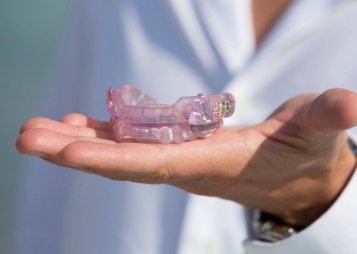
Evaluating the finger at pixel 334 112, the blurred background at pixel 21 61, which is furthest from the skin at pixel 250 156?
the blurred background at pixel 21 61

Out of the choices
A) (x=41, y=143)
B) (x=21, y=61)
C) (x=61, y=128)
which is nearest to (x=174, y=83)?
(x=61, y=128)

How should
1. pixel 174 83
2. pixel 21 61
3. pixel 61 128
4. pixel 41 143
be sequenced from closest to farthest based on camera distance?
pixel 41 143 < pixel 61 128 < pixel 174 83 < pixel 21 61

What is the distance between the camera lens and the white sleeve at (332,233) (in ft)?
2.39

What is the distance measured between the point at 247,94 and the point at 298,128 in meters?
0.28

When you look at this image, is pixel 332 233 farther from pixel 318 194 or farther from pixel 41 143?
pixel 41 143

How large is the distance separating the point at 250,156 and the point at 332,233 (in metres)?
0.19

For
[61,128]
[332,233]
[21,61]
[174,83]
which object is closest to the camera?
[61,128]

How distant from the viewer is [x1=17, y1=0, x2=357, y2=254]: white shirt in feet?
2.89

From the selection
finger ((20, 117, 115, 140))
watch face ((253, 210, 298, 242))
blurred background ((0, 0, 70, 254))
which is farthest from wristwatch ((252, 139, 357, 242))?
blurred background ((0, 0, 70, 254))

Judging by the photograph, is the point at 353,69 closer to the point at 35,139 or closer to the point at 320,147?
the point at 320,147

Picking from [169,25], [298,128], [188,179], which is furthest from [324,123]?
[169,25]

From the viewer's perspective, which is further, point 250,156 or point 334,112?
point 250,156

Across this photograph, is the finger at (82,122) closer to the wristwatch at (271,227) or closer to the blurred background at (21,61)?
the wristwatch at (271,227)

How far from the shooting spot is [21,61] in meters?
2.12
